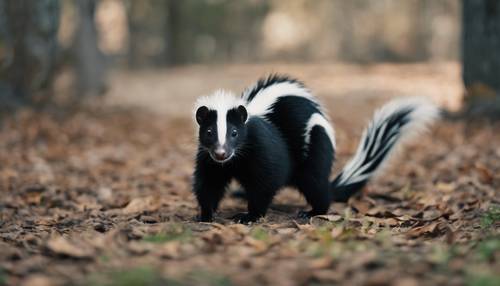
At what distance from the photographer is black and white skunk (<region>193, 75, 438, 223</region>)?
5.40 metres

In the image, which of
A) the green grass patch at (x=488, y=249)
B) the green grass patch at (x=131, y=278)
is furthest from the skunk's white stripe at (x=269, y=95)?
the green grass patch at (x=131, y=278)

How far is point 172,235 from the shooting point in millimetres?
4137

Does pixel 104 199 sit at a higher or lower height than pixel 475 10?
lower

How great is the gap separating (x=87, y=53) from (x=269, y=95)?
1145 cm

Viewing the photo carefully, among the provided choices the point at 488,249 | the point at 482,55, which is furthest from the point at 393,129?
the point at 482,55

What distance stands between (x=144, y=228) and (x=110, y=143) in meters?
6.42

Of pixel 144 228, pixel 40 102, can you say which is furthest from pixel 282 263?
pixel 40 102

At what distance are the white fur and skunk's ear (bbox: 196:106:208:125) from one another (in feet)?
5.60

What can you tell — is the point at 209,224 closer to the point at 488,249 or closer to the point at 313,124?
the point at 313,124

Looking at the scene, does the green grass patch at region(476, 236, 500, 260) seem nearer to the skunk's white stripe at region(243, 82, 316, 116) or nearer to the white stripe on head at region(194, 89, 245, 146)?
the white stripe on head at region(194, 89, 245, 146)

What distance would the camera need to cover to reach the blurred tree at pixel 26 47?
38.5 ft

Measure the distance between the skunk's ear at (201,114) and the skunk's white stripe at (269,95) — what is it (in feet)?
1.46

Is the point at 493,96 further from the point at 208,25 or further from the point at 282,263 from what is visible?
the point at 208,25

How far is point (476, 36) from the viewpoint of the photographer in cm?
1078
